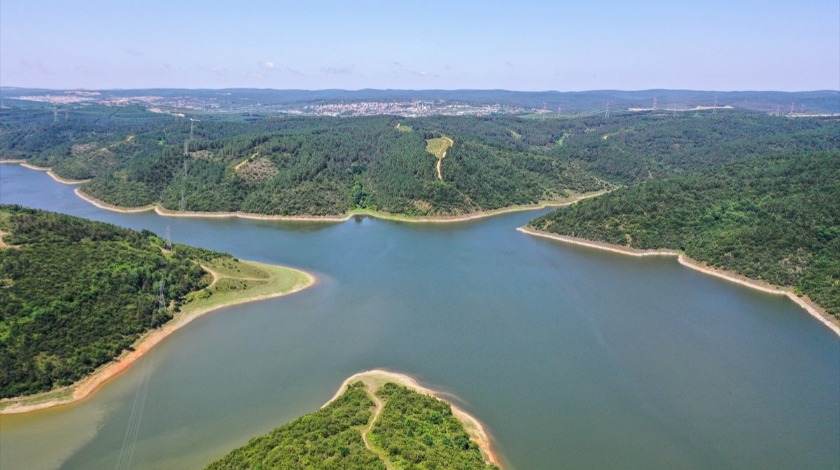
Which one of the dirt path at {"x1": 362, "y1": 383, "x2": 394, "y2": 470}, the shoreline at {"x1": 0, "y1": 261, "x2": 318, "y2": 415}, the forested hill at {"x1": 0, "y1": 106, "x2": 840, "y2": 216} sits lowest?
the shoreline at {"x1": 0, "y1": 261, "x2": 318, "y2": 415}

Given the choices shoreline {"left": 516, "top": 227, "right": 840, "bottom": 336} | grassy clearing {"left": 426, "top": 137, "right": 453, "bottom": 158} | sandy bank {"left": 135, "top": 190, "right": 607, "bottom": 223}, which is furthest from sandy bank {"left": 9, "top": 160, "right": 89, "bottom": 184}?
shoreline {"left": 516, "top": 227, "right": 840, "bottom": 336}

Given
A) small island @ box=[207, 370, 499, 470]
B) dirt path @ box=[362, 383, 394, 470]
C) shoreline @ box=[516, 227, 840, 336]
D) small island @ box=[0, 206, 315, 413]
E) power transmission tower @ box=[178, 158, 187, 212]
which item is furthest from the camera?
power transmission tower @ box=[178, 158, 187, 212]

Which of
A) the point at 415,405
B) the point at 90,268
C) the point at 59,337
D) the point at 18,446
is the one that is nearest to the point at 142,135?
the point at 90,268

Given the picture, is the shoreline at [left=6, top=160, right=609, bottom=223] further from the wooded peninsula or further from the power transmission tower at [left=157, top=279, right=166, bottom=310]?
the power transmission tower at [left=157, top=279, right=166, bottom=310]

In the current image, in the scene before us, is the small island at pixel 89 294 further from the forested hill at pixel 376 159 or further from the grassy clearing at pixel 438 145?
the grassy clearing at pixel 438 145

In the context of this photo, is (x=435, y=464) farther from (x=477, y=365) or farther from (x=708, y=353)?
(x=708, y=353)

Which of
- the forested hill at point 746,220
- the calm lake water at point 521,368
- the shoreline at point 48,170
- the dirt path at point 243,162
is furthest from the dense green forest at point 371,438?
the shoreline at point 48,170
